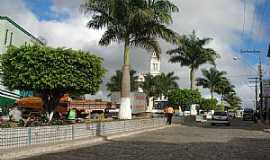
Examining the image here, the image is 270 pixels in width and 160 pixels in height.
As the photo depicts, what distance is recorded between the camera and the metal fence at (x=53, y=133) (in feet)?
49.4

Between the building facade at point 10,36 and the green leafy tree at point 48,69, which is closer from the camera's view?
the green leafy tree at point 48,69

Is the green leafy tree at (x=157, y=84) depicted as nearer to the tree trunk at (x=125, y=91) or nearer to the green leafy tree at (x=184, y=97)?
the green leafy tree at (x=184, y=97)

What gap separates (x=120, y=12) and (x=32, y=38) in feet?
82.1

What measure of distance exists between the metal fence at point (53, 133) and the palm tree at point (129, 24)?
4.37m

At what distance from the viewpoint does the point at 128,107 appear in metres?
31.3

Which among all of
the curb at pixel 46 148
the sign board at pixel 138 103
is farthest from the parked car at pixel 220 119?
the curb at pixel 46 148

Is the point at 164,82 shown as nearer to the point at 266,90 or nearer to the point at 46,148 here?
the point at 266,90

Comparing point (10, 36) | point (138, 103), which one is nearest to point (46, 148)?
point (10, 36)

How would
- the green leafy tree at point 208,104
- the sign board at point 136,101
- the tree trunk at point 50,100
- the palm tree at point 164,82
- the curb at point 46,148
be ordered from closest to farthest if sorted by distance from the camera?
the curb at point 46,148 → the tree trunk at point 50,100 → the sign board at point 136,101 → the green leafy tree at point 208,104 → the palm tree at point 164,82

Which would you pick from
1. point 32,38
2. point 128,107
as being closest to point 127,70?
point 128,107

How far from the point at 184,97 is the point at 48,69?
43.0 meters

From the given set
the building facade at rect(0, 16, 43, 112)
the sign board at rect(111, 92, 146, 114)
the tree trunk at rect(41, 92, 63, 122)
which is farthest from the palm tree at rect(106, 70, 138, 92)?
the tree trunk at rect(41, 92, 63, 122)

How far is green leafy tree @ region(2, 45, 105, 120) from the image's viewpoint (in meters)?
21.6

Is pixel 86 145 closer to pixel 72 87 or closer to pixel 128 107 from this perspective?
pixel 72 87
